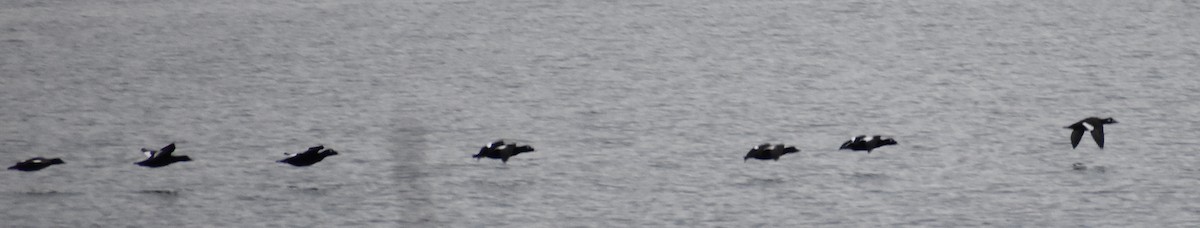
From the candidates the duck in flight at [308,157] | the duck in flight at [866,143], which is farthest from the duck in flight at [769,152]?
the duck in flight at [308,157]

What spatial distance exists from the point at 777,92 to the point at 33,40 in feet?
22.8

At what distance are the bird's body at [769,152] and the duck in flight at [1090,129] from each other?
180cm

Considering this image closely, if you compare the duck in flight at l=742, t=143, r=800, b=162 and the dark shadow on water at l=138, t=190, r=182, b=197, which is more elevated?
the duck in flight at l=742, t=143, r=800, b=162

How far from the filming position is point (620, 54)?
16125 millimetres

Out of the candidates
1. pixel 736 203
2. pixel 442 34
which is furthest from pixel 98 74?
pixel 736 203

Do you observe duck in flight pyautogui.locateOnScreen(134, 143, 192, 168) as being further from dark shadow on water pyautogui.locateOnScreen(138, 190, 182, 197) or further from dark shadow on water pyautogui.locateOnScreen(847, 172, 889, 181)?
dark shadow on water pyautogui.locateOnScreen(847, 172, 889, 181)

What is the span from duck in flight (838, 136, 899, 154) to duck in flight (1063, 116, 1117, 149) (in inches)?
47.7

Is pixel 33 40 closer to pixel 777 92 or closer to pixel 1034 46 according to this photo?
pixel 777 92

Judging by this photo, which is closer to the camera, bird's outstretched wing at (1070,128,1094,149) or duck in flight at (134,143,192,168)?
bird's outstretched wing at (1070,128,1094,149)

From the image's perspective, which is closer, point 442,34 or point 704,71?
point 704,71

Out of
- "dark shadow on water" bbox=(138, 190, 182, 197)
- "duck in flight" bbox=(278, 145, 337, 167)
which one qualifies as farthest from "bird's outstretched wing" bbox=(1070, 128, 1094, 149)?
"dark shadow on water" bbox=(138, 190, 182, 197)

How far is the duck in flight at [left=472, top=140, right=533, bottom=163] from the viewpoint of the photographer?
40.0ft

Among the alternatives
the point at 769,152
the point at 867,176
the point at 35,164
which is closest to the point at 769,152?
the point at 769,152

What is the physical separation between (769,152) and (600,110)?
7.19ft
